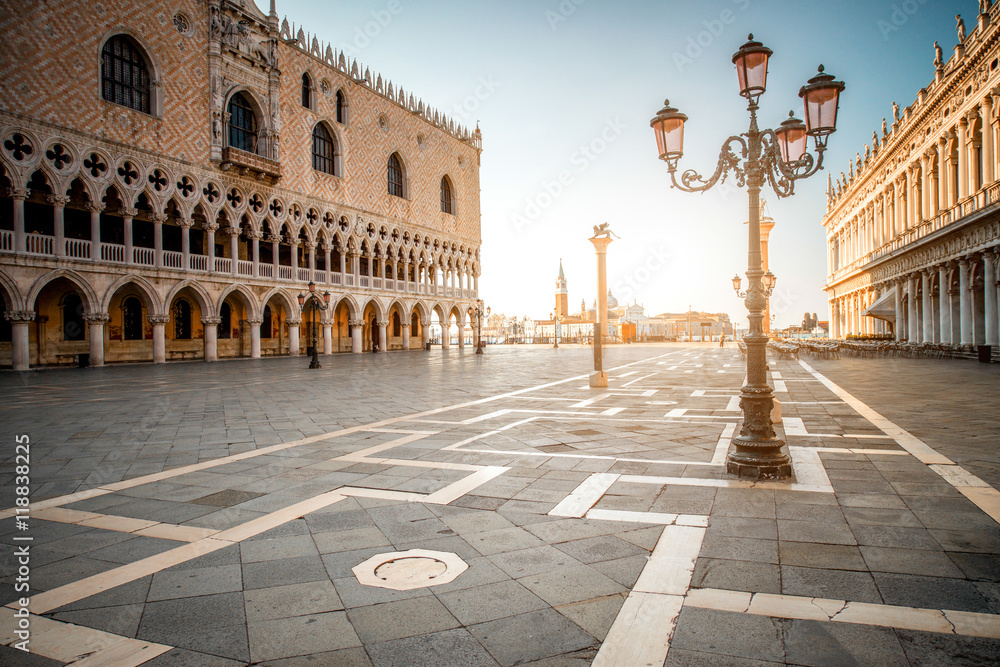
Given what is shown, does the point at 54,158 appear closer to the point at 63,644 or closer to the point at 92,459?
the point at 92,459

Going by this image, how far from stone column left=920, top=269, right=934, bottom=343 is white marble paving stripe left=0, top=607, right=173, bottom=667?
110 feet

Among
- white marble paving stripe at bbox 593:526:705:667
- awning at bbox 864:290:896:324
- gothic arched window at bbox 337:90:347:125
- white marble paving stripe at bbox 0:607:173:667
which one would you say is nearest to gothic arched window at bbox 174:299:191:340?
gothic arched window at bbox 337:90:347:125

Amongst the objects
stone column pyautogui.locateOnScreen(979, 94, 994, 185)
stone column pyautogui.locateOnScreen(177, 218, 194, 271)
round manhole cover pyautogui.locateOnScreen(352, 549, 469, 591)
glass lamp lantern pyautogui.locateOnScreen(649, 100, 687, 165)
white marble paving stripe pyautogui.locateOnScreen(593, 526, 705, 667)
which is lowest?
white marble paving stripe pyautogui.locateOnScreen(593, 526, 705, 667)

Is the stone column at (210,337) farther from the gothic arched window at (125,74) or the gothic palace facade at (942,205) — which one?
the gothic palace facade at (942,205)

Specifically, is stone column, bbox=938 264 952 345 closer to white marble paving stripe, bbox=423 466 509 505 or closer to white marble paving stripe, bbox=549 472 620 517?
white marble paving stripe, bbox=549 472 620 517

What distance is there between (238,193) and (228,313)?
22.5 feet

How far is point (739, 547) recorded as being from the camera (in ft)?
10.8

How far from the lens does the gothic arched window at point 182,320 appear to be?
92.5ft

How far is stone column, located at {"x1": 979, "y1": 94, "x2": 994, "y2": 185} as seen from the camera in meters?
20.3

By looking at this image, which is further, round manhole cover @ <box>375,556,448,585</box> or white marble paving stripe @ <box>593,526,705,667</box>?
round manhole cover @ <box>375,556,448,585</box>

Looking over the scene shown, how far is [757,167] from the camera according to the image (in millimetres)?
5602

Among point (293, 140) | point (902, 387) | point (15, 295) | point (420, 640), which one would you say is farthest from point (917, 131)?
point (15, 295)

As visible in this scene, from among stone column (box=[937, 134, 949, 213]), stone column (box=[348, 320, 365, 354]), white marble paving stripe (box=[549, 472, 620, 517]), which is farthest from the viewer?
stone column (box=[348, 320, 365, 354])

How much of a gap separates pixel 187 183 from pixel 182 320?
7.13 m
